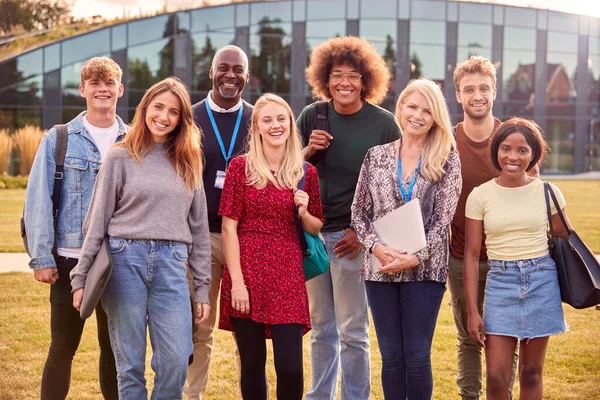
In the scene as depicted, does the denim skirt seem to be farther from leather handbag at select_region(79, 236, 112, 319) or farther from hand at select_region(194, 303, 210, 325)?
Result: leather handbag at select_region(79, 236, 112, 319)

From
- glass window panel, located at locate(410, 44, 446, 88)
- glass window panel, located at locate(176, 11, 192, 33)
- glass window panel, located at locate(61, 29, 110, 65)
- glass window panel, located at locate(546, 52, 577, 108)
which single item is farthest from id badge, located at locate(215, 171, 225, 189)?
glass window panel, located at locate(546, 52, 577, 108)

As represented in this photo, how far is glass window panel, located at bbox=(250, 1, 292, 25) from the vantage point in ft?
113

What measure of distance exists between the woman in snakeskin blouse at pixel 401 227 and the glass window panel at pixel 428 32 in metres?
33.3

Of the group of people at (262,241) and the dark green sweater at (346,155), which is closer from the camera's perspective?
the group of people at (262,241)

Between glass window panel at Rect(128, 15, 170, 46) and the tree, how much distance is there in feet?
41.5

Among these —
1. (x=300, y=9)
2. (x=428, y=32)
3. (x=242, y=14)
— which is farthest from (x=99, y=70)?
(x=428, y=32)

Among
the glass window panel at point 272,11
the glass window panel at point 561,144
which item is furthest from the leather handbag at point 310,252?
the glass window panel at point 561,144

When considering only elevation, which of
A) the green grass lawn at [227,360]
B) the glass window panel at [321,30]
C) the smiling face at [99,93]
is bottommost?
the green grass lawn at [227,360]

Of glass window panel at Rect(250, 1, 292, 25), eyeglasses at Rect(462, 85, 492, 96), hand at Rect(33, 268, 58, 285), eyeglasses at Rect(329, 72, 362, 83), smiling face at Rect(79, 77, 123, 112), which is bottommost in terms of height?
hand at Rect(33, 268, 58, 285)

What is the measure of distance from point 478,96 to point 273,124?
4.92ft

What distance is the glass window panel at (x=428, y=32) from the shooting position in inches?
1433

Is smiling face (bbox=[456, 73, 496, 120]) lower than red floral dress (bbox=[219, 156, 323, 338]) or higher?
higher

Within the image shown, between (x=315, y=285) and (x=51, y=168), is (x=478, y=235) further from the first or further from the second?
(x=51, y=168)

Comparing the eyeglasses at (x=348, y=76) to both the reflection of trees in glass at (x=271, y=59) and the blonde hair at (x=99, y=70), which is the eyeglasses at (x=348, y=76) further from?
the reflection of trees in glass at (x=271, y=59)
